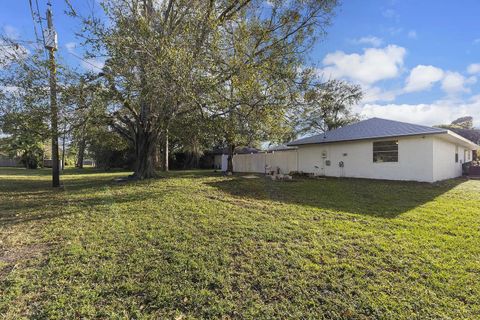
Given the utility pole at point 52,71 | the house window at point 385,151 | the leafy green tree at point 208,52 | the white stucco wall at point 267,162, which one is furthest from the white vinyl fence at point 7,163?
the house window at point 385,151

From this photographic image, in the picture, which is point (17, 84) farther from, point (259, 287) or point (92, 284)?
point (259, 287)

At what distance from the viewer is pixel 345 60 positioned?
11273 millimetres

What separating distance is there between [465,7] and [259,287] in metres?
10.0

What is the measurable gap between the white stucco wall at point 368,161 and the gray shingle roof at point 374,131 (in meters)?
0.45

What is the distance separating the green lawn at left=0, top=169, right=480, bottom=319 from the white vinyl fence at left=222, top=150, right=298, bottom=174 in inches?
455

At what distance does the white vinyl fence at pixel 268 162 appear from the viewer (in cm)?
1739

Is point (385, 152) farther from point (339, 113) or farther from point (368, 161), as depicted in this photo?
point (339, 113)

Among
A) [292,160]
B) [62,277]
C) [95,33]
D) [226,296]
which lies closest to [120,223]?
[62,277]

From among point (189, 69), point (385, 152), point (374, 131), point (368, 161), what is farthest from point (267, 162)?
point (189, 69)

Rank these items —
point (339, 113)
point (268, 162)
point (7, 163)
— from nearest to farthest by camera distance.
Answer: point (268, 162) < point (339, 113) < point (7, 163)

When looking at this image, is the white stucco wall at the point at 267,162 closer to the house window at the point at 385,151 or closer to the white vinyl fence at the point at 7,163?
the house window at the point at 385,151

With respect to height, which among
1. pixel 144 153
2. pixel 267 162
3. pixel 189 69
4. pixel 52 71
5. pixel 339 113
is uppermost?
pixel 339 113

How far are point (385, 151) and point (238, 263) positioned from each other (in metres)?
Answer: 12.3

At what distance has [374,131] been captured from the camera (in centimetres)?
1300
